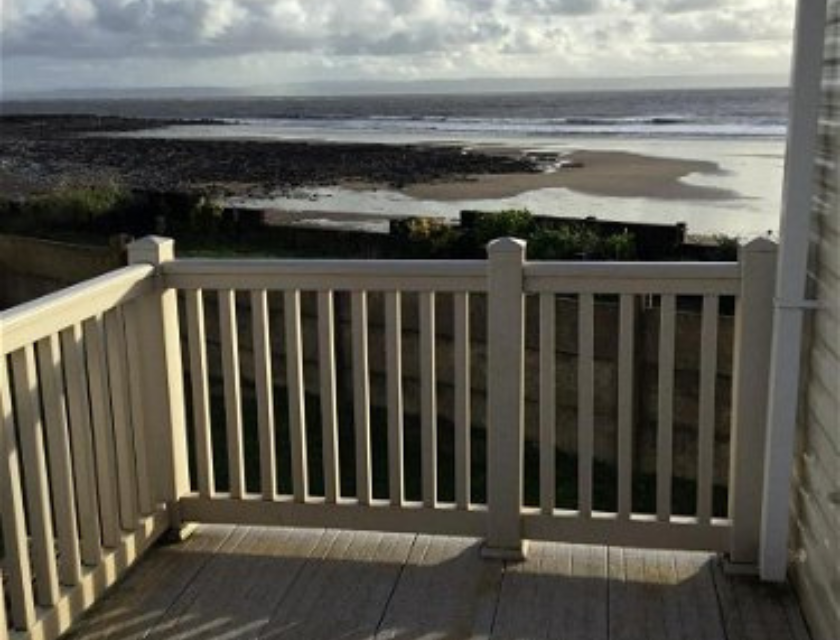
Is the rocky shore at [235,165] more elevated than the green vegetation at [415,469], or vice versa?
the rocky shore at [235,165]

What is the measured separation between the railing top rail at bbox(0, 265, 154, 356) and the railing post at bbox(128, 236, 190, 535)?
0.22 feet

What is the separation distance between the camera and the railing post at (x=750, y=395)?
2.90m

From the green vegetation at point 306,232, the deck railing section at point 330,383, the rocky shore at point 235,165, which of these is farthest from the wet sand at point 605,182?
the deck railing section at point 330,383

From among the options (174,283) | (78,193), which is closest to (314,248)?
(78,193)

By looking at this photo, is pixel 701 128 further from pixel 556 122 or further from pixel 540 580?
pixel 540 580

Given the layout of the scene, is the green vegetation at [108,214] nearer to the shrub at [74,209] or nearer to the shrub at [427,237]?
the shrub at [74,209]

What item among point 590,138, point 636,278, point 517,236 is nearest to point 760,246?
point 636,278

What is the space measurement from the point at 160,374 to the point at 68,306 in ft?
1.97

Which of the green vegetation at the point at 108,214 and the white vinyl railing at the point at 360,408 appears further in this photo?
A: the green vegetation at the point at 108,214

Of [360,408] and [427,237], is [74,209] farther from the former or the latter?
[360,408]

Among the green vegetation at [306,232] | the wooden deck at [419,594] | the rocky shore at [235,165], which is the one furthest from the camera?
the rocky shore at [235,165]

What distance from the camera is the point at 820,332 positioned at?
2.70 m

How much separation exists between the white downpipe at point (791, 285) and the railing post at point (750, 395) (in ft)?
0.20

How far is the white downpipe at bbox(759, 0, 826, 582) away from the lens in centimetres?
266
